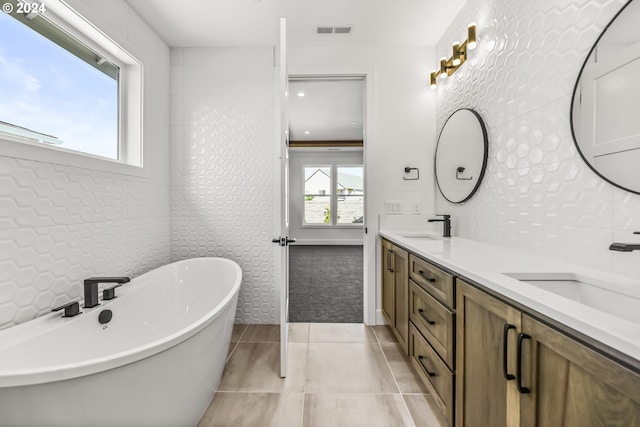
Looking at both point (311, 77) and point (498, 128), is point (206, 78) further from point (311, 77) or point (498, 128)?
point (498, 128)

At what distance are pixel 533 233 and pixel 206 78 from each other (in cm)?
288

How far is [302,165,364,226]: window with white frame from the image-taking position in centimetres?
789

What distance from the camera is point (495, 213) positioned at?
1.75m

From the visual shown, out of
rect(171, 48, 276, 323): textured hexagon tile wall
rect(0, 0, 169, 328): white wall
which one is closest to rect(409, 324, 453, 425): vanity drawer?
rect(171, 48, 276, 323): textured hexagon tile wall

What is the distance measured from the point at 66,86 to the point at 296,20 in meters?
1.66

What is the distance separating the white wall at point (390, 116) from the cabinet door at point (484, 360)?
1.50 m

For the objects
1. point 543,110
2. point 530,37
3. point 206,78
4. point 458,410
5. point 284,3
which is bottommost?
point 458,410

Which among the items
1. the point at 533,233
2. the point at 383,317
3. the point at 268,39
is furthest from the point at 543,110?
the point at 268,39

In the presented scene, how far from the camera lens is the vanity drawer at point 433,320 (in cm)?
130

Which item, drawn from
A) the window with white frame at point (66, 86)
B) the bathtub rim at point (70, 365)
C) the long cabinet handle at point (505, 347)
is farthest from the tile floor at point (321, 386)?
the window with white frame at point (66, 86)

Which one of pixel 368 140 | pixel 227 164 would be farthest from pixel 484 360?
pixel 227 164

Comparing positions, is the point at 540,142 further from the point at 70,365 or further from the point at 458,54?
the point at 70,365

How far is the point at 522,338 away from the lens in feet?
2.70

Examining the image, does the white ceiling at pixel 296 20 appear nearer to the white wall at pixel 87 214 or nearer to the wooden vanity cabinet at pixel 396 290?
the white wall at pixel 87 214
